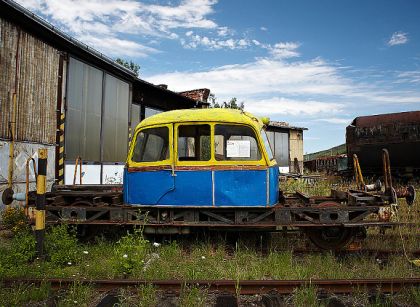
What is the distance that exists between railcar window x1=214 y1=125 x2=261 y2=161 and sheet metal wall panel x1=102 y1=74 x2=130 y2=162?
788 cm

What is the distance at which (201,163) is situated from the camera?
548 centimetres

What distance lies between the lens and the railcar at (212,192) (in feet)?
17.7

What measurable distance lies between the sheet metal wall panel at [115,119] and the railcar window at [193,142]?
729 cm

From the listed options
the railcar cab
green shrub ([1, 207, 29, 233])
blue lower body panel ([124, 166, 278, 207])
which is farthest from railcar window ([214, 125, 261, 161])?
green shrub ([1, 207, 29, 233])

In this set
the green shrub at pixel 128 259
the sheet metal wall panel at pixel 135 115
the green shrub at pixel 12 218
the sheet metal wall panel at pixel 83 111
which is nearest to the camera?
the green shrub at pixel 128 259

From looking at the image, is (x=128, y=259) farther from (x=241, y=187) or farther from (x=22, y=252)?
(x=241, y=187)

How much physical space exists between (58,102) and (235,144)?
704 cm

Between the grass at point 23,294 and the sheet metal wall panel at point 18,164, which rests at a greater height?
the sheet metal wall panel at point 18,164

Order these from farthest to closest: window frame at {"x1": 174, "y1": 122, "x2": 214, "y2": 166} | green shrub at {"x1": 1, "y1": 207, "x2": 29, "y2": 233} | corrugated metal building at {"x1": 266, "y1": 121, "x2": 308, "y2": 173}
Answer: corrugated metal building at {"x1": 266, "y1": 121, "x2": 308, "y2": 173}
green shrub at {"x1": 1, "y1": 207, "x2": 29, "y2": 233}
window frame at {"x1": 174, "y1": 122, "x2": 214, "y2": 166}

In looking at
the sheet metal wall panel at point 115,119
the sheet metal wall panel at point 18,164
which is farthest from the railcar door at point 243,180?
the sheet metal wall panel at point 115,119

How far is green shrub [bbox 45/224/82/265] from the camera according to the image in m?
4.91

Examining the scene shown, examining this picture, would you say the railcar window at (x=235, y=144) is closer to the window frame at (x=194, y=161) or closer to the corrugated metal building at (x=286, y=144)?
the window frame at (x=194, y=161)

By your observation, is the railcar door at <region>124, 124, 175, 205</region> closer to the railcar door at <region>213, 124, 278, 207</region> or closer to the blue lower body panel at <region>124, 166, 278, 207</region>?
the blue lower body panel at <region>124, 166, 278, 207</region>

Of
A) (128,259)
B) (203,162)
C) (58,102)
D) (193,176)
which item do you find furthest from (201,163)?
(58,102)
